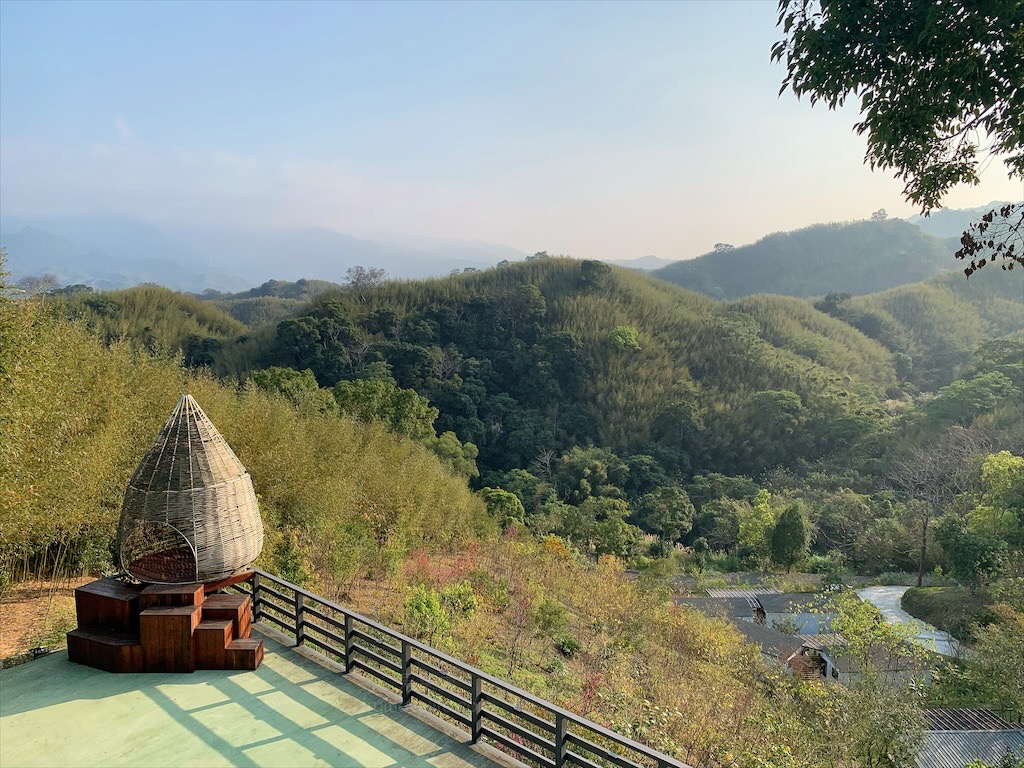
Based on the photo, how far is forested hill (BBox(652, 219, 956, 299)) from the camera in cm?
9019

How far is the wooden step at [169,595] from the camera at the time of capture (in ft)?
16.8

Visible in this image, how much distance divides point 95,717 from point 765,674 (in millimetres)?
10500

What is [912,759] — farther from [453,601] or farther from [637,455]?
[637,455]

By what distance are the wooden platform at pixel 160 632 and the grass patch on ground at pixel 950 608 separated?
678 inches

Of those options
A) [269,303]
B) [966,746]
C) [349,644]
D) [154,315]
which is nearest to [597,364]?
[154,315]

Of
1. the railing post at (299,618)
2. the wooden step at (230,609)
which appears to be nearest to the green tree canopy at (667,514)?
the railing post at (299,618)

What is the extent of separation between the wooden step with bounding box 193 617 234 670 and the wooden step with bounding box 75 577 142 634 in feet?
2.12

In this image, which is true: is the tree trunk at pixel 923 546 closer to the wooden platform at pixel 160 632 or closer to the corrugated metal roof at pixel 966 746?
the corrugated metal roof at pixel 966 746

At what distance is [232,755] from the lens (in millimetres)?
4172

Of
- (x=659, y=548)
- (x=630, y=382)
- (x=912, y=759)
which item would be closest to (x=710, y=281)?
(x=630, y=382)

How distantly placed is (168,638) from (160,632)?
9 cm

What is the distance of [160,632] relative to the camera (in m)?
5.11

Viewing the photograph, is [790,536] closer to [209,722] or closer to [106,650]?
[209,722]

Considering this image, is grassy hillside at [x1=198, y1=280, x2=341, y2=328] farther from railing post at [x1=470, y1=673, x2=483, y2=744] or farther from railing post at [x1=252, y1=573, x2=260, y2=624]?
railing post at [x1=470, y1=673, x2=483, y2=744]
